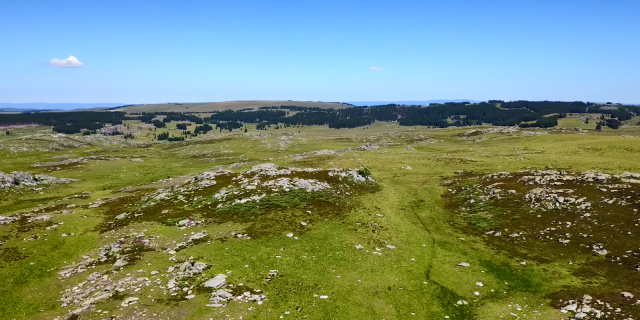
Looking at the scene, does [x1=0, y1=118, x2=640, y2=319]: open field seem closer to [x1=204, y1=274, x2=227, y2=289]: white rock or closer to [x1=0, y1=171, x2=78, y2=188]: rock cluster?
[x1=204, y1=274, x2=227, y2=289]: white rock

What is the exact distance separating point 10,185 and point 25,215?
103 feet

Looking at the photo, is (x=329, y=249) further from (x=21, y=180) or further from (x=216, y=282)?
(x=21, y=180)

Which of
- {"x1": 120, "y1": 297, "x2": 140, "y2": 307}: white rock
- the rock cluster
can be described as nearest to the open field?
{"x1": 120, "y1": 297, "x2": 140, "y2": 307}: white rock

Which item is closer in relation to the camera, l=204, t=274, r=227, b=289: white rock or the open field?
the open field

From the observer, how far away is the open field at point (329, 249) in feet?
74.3

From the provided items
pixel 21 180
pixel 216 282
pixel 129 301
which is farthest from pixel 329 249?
pixel 21 180

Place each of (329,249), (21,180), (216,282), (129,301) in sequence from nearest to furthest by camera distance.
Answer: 1. (129,301)
2. (216,282)
3. (329,249)
4. (21,180)

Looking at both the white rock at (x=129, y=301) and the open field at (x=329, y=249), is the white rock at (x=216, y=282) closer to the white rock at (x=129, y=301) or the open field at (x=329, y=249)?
the open field at (x=329, y=249)

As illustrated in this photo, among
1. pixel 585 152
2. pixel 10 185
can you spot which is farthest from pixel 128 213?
pixel 585 152

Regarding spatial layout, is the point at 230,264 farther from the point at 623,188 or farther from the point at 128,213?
the point at 623,188

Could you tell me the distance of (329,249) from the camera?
105ft

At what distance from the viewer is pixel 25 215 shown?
41.2 m

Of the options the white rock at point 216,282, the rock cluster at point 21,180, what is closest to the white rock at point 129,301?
the white rock at point 216,282

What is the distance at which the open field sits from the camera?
74.3ft
